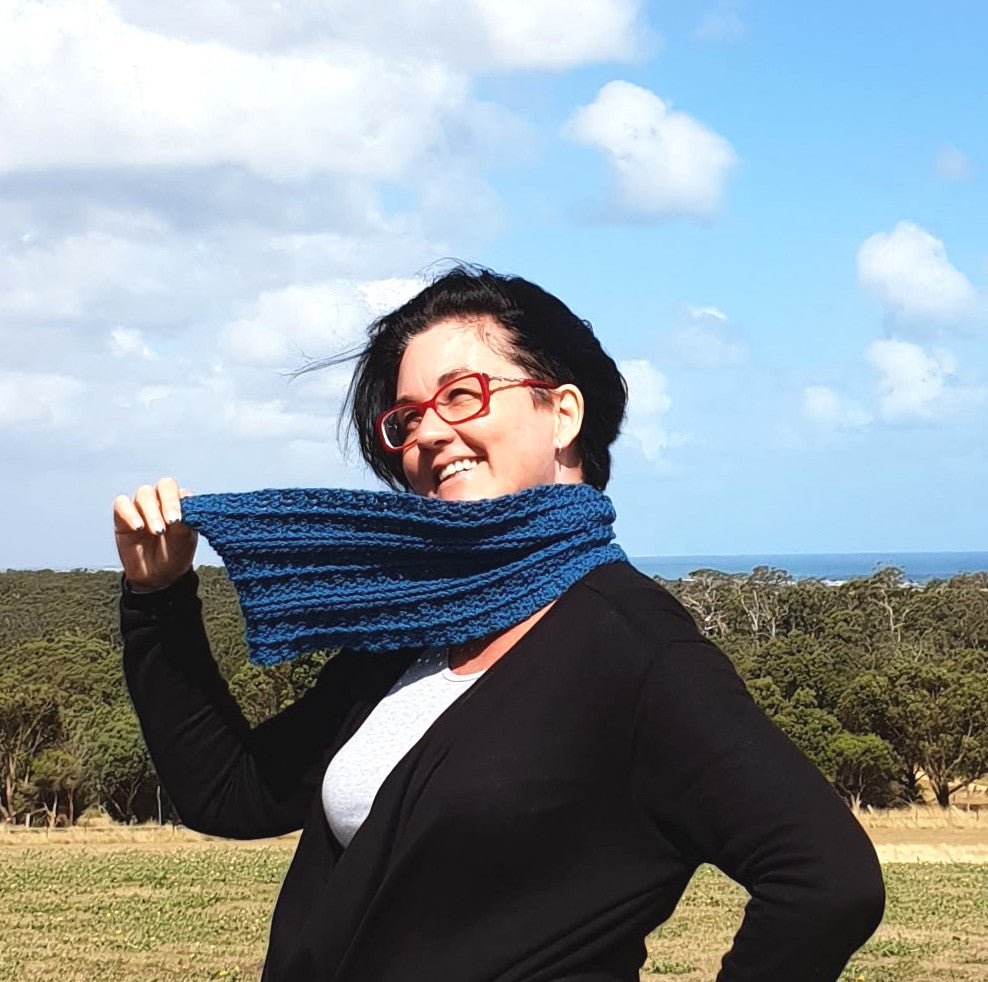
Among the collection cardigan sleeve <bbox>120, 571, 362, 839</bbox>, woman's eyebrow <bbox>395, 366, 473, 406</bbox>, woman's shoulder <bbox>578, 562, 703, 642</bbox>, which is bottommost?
cardigan sleeve <bbox>120, 571, 362, 839</bbox>

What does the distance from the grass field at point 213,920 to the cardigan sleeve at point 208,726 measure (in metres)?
8.32

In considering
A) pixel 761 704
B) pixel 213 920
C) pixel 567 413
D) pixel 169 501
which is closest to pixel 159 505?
pixel 169 501

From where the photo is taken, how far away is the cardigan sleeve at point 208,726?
2283mm

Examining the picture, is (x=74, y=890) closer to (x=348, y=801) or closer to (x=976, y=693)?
(x=348, y=801)

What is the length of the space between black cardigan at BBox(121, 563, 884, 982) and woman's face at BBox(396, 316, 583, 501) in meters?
0.25

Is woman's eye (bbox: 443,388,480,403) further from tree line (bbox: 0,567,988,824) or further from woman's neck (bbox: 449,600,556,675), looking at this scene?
tree line (bbox: 0,567,988,824)

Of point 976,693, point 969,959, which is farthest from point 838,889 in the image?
point 976,693

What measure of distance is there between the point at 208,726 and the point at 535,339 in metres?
0.79

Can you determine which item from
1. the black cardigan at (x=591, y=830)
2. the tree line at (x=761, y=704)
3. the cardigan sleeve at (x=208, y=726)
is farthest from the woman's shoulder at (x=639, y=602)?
the tree line at (x=761, y=704)

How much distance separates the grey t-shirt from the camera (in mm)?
1978

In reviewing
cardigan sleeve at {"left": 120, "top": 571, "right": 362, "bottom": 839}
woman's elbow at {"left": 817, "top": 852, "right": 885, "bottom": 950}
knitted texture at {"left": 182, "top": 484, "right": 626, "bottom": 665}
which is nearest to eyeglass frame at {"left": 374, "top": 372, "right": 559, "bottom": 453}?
knitted texture at {"left": 182, "top": 484, "right": 626, "bottom": 665}

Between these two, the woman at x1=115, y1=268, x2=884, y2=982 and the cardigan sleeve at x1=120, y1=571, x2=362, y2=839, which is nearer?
the woman at x1=115, y1=268, x2=884, y2=982

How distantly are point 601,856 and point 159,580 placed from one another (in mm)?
842

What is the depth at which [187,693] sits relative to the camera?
2.29 m
